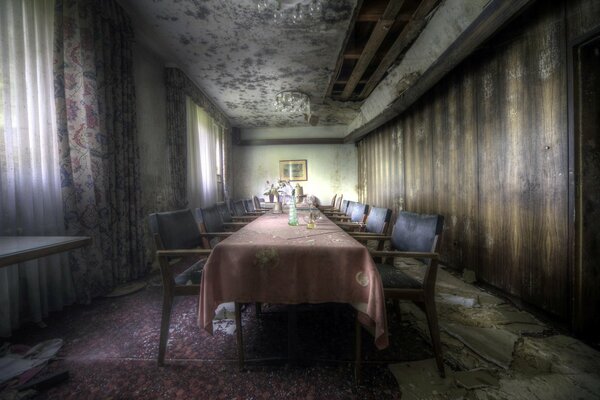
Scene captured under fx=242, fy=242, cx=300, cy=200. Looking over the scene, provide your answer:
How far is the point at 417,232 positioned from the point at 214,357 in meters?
1.50

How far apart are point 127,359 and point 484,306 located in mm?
2710

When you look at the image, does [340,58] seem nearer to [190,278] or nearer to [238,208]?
[238,208]

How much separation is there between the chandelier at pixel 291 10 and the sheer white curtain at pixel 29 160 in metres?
1.94

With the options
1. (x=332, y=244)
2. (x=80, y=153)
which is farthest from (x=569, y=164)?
(x=80, y=153)

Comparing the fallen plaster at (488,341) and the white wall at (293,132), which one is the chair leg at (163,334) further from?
the white wall at (293,132)

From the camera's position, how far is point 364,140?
6.85m

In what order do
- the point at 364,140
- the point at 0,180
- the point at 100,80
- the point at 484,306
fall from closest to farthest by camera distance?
the point at 0,180 → the point at 484,306 → the point at 100,80 → the point at 364,140

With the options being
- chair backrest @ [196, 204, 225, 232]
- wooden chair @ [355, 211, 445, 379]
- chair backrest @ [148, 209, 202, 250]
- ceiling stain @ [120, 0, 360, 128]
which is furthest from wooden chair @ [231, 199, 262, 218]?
wooden chair @ [355, 211, 445, 379]

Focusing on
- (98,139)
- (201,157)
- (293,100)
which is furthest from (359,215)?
(201,157)

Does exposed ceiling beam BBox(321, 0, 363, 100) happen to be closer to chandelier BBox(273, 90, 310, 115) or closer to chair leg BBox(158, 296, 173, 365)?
chandelier BBox(273, 90, 310, 115)

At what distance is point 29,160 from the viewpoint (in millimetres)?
1924

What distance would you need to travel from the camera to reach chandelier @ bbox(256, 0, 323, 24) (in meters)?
2.58

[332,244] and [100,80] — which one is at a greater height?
[100,80]

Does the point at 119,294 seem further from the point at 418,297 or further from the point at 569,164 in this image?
the point at 569,164
